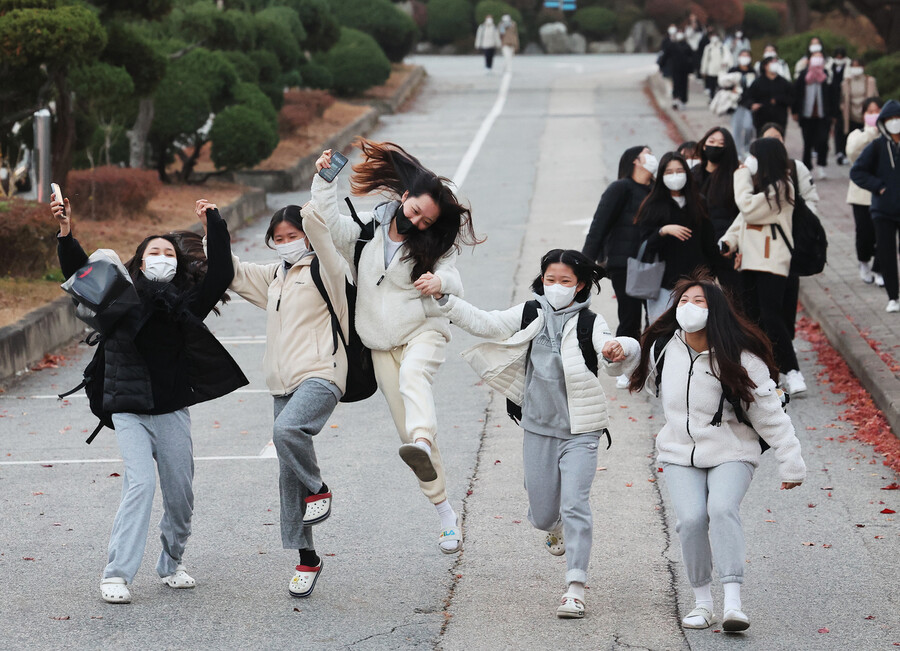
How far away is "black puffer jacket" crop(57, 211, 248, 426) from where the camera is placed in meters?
6.12

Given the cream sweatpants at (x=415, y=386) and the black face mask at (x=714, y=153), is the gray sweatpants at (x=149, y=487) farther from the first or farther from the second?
the black face mask at (x=714, y=153)

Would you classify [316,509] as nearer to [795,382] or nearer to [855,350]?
[795,382]

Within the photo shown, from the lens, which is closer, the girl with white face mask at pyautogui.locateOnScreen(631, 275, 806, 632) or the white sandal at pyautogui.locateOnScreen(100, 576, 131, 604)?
the girl with white face mask at pyautogui.locateOnScreen(631, 275, 806, 632)

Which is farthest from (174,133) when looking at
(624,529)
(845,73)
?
(624,529)

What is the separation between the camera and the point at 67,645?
18.2ft

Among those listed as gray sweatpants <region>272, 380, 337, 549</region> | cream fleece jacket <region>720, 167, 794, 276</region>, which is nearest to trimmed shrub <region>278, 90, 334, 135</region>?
cream fleece jacket <region>720, 167, 794, 276</region>

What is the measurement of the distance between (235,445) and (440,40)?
4738 cm

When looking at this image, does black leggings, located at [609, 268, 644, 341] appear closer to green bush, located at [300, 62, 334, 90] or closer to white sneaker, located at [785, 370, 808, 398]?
white sneaker, located at [785, 370, 808, 398]

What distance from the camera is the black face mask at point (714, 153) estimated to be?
32.5 ft

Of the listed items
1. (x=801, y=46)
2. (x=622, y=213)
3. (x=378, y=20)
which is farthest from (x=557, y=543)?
(x=378, y=20)

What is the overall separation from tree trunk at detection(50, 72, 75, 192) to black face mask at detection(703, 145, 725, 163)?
9398 millimetres

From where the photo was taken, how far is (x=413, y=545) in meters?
6.93

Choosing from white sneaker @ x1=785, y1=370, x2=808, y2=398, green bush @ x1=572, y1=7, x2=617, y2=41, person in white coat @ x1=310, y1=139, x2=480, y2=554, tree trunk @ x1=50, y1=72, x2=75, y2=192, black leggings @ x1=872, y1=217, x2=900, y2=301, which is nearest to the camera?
person in white coat @ x1=310, y1=139, x2=480, y2=554

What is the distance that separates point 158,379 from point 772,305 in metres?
5.32
